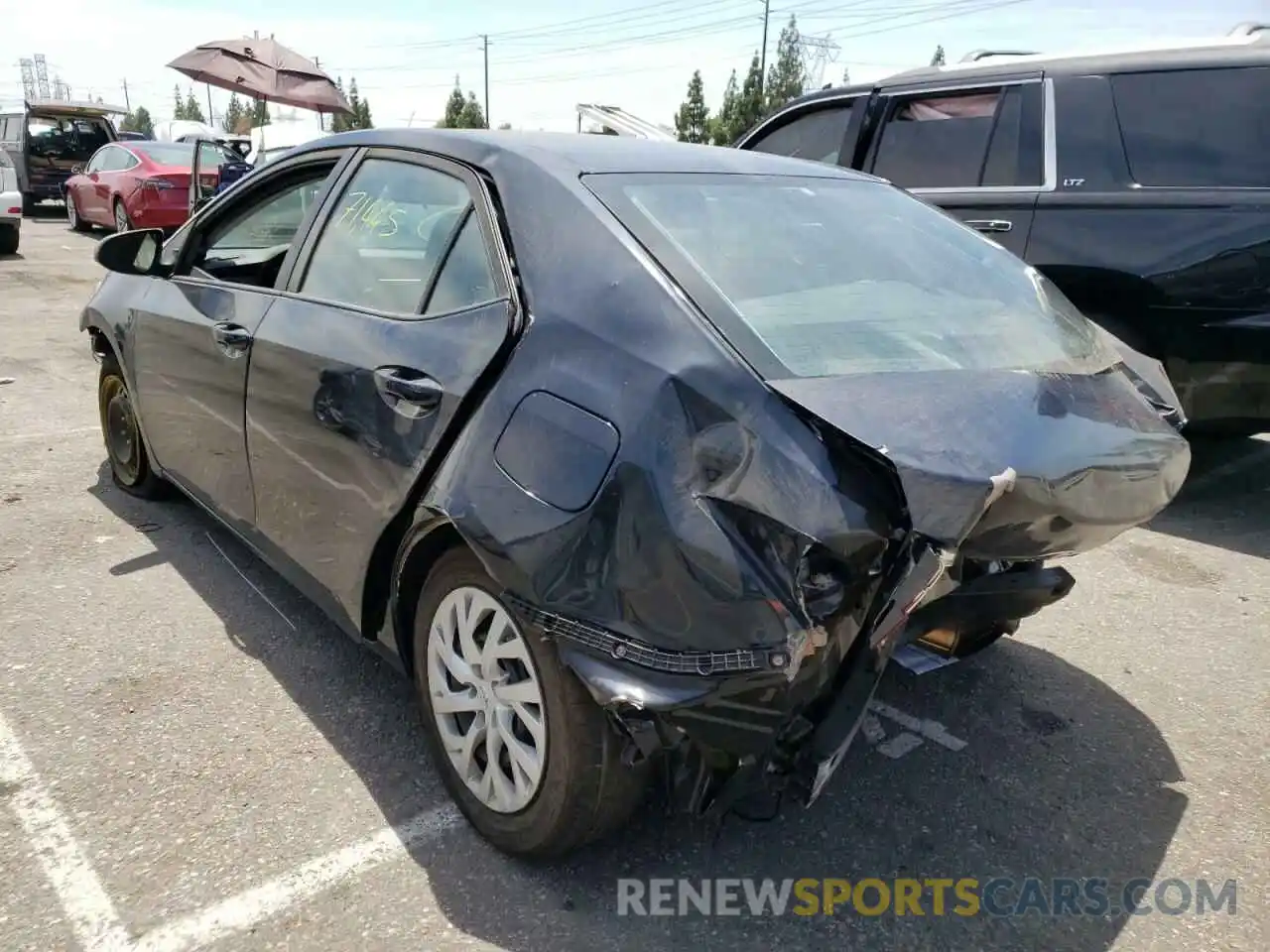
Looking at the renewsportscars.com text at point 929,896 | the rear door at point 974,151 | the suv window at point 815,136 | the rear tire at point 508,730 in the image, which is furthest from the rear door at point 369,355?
the suv window at point 815,136

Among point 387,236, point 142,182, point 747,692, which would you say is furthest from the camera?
point 142,182

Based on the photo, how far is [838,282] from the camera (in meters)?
2.32

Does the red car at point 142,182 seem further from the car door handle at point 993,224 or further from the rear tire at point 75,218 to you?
the car door handle at point 993,224

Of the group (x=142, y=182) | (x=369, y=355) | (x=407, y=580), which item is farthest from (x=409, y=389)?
(x=142, y=182)

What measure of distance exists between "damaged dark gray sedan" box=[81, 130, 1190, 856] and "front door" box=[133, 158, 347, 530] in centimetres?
11

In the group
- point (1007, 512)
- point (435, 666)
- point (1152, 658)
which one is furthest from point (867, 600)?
point (1152, 658)

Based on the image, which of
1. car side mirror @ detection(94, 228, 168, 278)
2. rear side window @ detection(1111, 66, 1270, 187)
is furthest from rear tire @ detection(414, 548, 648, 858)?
rear side window @ detection(1111, 66, 1270, 187)

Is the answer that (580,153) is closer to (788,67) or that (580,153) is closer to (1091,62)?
(1091,62)

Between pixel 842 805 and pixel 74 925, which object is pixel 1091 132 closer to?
pixel 842 805

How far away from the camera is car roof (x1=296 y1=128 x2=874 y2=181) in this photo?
7.89ft

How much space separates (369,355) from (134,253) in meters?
1.93

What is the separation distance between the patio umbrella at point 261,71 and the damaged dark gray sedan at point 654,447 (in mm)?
13749

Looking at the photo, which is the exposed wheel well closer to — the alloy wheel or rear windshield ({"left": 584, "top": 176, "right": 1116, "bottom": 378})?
rear windshield ({"left": 584, "top": 176, "right": 1116, "bottom": 378})

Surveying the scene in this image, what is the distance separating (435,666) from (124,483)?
284 centimetres
